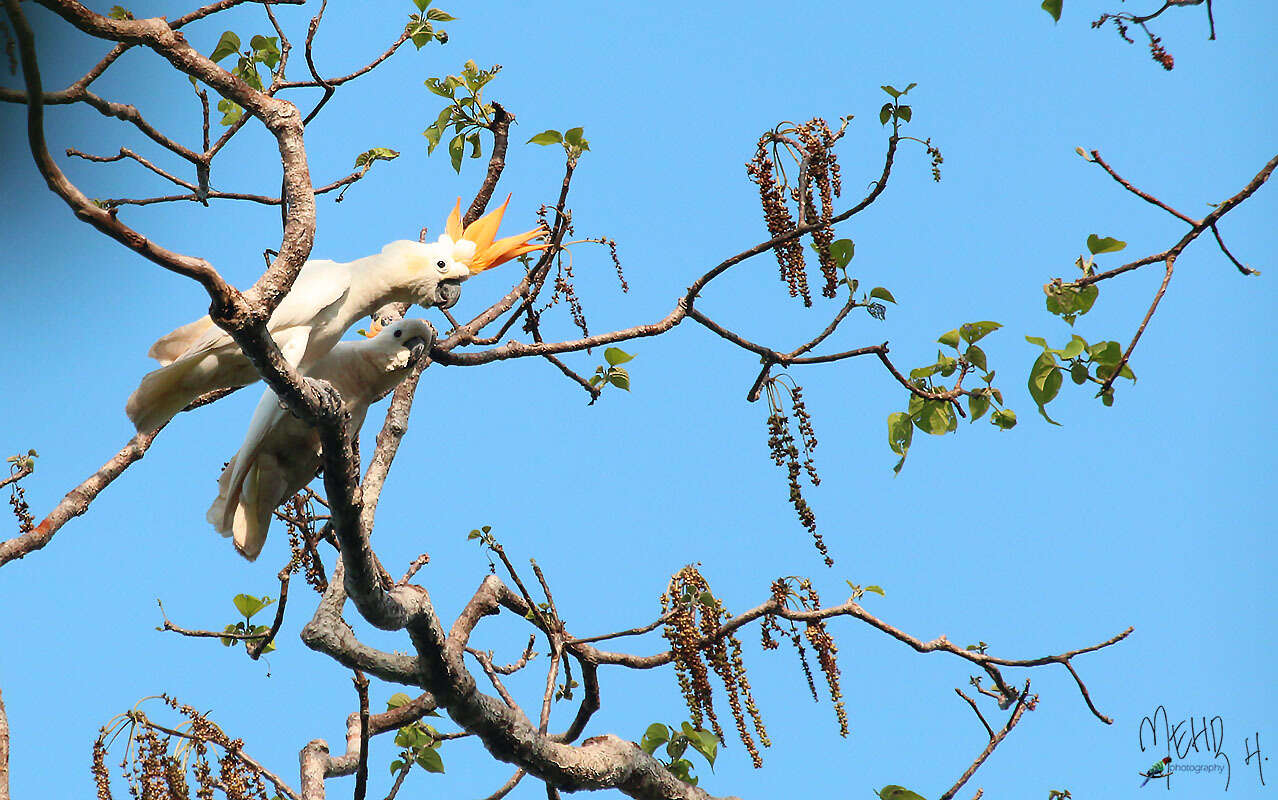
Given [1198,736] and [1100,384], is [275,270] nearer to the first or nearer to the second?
[1100,384]

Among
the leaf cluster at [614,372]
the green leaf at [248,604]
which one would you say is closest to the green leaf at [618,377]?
the leaf cluster at [614,372]

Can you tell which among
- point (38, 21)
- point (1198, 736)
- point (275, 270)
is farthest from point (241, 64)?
point (1198, 736)

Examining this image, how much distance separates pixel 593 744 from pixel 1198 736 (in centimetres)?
249

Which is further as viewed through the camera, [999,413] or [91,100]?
[999,413]

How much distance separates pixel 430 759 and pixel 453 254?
1827 mm

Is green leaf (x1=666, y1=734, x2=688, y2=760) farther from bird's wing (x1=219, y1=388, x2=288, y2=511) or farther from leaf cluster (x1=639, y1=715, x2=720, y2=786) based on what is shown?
bird's wing (x1=219, y1=388, x2=288, y2=511)

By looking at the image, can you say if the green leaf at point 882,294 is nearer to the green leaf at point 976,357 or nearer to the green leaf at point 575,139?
the green leaf at point 976,357

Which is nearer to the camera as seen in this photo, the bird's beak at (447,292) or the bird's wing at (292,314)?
the bird's wing at (292,314)

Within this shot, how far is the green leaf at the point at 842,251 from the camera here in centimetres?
315

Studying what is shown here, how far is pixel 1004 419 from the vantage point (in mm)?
3232

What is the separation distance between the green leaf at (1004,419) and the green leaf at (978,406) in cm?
5

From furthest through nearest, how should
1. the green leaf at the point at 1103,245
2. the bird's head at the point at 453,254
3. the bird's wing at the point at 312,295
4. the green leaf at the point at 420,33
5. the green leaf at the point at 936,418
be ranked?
the green leaf at the point at 420,33 → the bird's head at the point at 453,254 → the green leaf at the point at 936,418 → the bird's wing at the point at 312,295 → the green leaf at the point at 1103,245

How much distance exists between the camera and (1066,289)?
8.81ft

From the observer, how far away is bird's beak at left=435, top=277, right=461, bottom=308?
11.7ft
